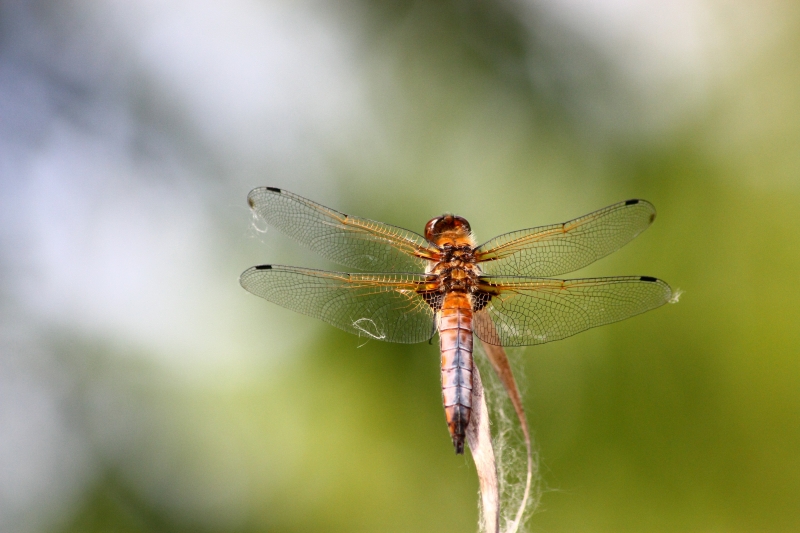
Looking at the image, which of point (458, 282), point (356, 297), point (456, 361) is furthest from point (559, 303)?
point (356, 297)

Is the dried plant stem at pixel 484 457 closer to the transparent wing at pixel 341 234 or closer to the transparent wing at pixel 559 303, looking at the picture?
the transparent wing at pixel 559 303

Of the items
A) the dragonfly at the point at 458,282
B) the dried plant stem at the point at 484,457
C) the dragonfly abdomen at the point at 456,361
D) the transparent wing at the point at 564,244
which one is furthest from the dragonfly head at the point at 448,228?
the dried plant stem at the point at 484,457

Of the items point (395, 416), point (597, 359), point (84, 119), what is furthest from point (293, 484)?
point (84, 119)

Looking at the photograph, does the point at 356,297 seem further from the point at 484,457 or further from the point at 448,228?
the point at 484,457

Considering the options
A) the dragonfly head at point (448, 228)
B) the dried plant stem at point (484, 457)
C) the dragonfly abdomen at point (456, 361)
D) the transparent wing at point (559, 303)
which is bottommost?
the dried plant stem at point (484, 457)

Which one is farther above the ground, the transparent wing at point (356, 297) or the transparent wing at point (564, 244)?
the transparent wing at point (564, 244)

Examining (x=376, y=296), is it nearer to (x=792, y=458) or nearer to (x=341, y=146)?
(x=792, y=458)
